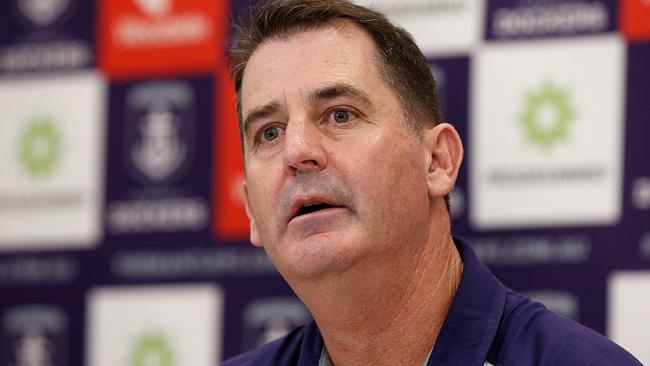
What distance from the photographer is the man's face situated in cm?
256

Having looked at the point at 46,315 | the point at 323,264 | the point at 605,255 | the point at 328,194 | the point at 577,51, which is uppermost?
the point at 577,51

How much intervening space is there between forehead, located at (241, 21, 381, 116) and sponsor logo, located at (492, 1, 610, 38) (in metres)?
1.28

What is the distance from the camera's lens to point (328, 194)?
2.54 m

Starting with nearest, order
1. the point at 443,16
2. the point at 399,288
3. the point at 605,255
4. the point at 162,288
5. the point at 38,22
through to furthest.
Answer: the point at 399,288 → the point at 605,255 → the point at 443,16 → the point at 162,288 → the point at 38,22

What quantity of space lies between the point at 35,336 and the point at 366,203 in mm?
2530

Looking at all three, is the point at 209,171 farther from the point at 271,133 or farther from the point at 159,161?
the point at 271,133

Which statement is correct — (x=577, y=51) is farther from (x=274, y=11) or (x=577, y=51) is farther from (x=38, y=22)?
(x=38, y=22)

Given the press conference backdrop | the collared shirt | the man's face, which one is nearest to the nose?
the man's face

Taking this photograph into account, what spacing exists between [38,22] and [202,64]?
0.82 meters

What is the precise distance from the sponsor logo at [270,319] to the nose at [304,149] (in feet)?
5.54

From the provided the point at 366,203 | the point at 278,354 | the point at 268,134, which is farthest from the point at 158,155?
the point at 366,203

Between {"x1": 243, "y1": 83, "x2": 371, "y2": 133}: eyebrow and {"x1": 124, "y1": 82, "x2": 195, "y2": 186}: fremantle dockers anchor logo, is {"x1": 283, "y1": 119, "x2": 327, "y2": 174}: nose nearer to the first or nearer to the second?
{"x1": 243, "y1": 83, "x2": 371, "y2": 133}: eyebrow

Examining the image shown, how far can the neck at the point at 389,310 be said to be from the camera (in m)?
2.69

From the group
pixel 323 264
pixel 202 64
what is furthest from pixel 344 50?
pixel 202 64
